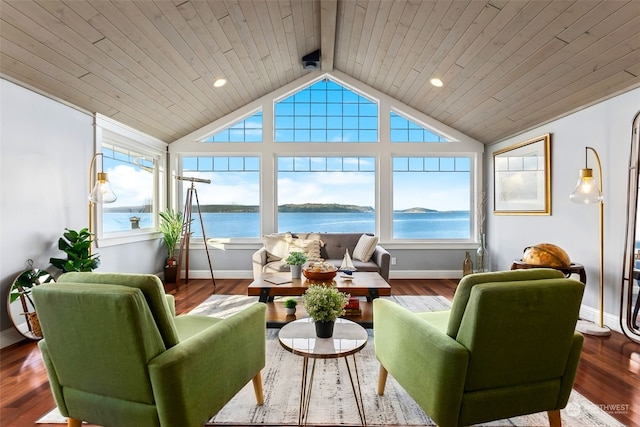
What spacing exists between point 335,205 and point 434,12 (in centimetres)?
313

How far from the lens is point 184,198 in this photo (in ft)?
17.9

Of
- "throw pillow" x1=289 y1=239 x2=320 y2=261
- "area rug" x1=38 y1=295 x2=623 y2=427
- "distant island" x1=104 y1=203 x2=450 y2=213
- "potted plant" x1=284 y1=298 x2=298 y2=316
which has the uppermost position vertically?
"distant island" x1=104 y1=203 x2=450 y2=213

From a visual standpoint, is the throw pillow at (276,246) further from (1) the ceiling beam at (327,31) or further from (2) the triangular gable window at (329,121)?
(1) the ceiling beam at (327,31)

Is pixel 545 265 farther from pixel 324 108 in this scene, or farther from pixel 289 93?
pixel 289 93

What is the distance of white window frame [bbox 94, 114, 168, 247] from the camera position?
12.6ft

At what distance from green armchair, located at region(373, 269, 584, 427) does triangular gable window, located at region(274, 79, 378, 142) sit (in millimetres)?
4274

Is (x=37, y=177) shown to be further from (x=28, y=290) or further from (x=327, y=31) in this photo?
(x=327, y=31)

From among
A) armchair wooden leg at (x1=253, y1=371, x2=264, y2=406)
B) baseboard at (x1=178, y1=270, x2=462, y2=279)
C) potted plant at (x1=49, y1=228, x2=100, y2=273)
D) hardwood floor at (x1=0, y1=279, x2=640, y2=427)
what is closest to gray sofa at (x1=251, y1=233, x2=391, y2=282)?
baseboard at (x1=178, y1=270, x2=462, y2=279)

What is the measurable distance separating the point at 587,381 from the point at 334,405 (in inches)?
67.4

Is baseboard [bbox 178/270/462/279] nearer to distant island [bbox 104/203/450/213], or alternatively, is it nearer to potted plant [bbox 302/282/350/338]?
distant island [bbox 104/203/450/213]

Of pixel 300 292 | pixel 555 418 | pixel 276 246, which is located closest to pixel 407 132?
pixel 276 246

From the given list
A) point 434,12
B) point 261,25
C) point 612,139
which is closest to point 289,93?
point 261,25

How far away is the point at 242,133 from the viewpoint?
541 cm

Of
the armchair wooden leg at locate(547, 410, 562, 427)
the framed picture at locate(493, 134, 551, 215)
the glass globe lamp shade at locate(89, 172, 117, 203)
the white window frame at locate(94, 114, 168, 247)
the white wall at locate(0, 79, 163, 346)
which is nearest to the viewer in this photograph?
the armchair wooden leg at locate(547, 410, 562, 427)
